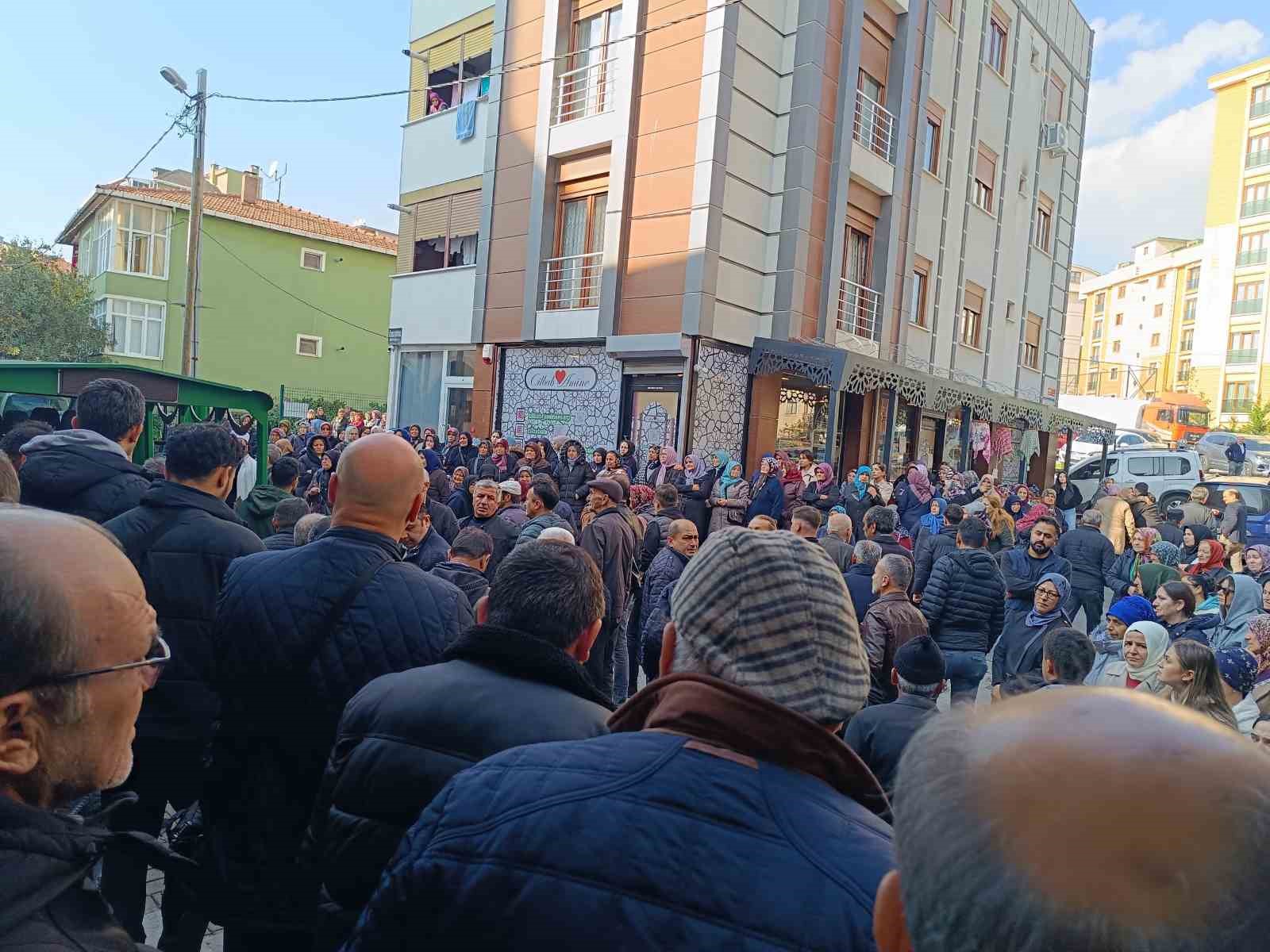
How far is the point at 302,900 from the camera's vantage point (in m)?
2.38

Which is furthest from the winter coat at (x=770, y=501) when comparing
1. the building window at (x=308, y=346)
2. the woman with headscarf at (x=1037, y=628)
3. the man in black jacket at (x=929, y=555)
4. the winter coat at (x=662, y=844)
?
the building window at (x=308, y=346)

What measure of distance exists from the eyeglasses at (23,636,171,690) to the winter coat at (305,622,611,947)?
1.80 ft

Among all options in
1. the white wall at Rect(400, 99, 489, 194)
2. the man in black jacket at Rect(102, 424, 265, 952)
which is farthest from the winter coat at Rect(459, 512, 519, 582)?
the white wall at Rect(400, 99, 489, 194)

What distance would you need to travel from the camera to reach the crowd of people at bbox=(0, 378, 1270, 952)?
0.71 metres

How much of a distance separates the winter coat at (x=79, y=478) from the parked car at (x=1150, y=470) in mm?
22535

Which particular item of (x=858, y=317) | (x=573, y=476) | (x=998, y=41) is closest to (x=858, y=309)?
(x=858, y=317)

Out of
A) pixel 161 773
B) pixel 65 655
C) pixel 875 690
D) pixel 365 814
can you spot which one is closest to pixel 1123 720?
pixel 65 655

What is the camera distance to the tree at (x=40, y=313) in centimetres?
2844

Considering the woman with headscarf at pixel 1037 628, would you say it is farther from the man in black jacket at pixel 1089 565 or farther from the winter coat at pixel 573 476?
the winter coat at pixel 573 476

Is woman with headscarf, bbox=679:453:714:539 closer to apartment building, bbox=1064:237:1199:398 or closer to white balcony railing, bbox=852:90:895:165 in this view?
white balcony railing, bbox=852:90:895:165

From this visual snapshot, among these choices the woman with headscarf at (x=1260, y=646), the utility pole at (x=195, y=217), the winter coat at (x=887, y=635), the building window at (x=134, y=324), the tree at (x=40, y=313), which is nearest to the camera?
the winter coat at (x=887, y=635)

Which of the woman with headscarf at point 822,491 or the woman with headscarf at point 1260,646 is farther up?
the woman with headscarf at point 822,491

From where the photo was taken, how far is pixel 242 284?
3331 cm

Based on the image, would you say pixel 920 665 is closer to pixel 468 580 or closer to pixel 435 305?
pixel 468 580
